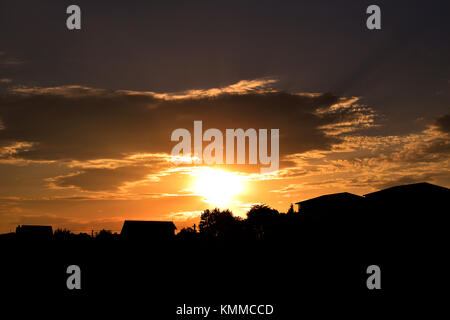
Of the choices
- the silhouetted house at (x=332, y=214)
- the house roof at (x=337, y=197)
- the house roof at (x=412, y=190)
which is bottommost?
the silhouetted house at (x=332, y=214)

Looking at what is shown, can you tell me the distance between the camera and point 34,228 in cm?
7112

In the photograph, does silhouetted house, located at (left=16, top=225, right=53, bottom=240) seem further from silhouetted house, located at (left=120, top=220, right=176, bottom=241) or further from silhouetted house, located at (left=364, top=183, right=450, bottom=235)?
silhouetted house, located at (left=364, top=183, right=450, bottom=235)

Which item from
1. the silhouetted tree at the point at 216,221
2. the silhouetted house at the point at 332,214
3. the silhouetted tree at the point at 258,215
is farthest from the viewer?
the silhouetted tree at the point at 216,221

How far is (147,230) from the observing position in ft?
211

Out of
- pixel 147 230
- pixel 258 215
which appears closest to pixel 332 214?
pixel 147 230

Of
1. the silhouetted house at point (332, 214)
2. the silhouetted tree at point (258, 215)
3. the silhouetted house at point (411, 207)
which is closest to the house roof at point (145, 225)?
the silhouetted house at point (332, 214)

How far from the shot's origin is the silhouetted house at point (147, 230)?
6250 cm

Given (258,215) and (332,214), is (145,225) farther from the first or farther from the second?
(258,215)

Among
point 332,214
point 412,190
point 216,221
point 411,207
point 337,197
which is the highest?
point 412,190

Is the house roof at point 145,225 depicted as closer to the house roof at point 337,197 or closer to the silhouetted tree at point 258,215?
the house roof at point 337,197

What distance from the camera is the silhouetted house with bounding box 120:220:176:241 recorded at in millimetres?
62500

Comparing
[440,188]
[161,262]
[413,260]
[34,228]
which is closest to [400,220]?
[440,188]

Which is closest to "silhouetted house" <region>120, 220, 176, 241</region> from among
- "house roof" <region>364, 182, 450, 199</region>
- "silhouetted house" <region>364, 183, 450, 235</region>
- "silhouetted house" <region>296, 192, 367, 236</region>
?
"silhouetted house" <region>296, 192, 367, 236</region>
